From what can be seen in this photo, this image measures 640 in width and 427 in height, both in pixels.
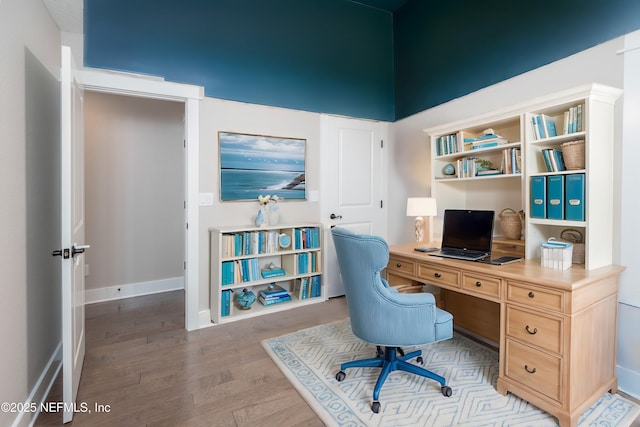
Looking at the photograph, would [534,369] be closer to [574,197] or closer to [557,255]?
[557,255]

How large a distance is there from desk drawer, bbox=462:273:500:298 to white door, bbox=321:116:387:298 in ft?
5.88

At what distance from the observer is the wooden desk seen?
1.66 meters

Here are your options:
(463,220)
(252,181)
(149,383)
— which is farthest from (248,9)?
(149,383)

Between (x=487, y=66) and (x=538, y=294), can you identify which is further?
(x=487, y=66)

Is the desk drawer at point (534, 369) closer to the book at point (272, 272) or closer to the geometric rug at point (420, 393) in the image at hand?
the geometric rug at point (420, 393)

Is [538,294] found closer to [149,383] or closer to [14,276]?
[149,383]

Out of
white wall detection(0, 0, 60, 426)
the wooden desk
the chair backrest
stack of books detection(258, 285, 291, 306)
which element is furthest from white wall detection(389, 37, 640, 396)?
white wall detection(0, 0, 60, 426)

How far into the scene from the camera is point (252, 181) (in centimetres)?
332

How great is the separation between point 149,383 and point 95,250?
2.28 m

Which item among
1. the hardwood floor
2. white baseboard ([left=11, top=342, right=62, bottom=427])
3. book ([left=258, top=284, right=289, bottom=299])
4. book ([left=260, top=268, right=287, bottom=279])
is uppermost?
book ([left=260, top=268, right=287, bottom=279])

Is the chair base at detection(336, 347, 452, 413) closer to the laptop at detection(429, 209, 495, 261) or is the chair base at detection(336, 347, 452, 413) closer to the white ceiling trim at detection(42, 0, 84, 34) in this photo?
the laptop at detection(429, 209, 495, 261)

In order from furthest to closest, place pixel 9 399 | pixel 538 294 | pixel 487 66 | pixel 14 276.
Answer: pixel 487 66
pixel 538 294
pixel 14 276
pixel 9 399

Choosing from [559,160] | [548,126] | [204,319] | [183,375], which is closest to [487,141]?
[548,126]

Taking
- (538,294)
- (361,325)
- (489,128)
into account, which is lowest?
(361,325)
